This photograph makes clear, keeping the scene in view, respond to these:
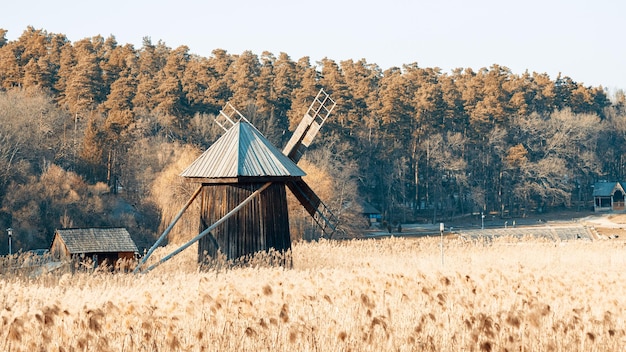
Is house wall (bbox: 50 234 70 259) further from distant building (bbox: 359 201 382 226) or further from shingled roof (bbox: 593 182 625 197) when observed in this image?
shingled roof (bbox: 593 182 625 197)

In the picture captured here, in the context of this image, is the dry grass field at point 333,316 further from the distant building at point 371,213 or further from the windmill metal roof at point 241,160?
the distant building at point 371,213

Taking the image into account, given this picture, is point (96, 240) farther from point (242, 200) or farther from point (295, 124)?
point (295, 124)

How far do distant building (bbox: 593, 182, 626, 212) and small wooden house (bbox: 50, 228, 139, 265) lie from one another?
52962 mm

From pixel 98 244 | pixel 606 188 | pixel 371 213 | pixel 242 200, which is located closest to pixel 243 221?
pixel 242 200

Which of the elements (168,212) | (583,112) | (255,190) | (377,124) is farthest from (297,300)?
(583,112)

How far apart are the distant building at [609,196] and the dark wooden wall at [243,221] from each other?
59.3 metres

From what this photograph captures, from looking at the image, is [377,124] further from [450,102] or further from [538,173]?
[538,173]

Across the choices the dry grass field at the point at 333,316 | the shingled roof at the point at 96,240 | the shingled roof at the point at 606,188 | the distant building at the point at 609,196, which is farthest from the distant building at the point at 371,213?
the dry grass field at the point at 333,316

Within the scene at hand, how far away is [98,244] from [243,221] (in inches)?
509

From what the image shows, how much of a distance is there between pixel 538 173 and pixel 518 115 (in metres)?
5.67

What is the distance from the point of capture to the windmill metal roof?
20891 mm

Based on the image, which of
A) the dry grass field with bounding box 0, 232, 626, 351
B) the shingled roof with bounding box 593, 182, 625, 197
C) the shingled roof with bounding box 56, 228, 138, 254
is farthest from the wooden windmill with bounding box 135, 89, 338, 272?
the shingled roof with bounding box 593, 182, 625, 197

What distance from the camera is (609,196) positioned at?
75562mm

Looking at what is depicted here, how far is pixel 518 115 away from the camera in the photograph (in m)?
71.8
